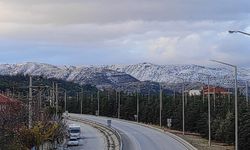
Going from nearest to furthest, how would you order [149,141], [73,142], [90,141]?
[73,142] → [149,141] → [90,141]

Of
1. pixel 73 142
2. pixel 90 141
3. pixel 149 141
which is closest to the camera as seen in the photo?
pixel 73 142

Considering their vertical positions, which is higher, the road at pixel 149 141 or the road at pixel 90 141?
the road at pixel 149 141

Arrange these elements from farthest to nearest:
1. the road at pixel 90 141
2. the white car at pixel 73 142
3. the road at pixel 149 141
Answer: the white car at pixel 73 142 < the road at pixel 90 141 < the road at pixel 149 141

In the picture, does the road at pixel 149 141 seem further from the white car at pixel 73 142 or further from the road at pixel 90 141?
the white car at pixel 73 142

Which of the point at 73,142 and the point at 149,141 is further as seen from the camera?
the point at 149,141

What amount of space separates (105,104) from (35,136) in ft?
380

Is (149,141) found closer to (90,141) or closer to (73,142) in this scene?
(90,141)

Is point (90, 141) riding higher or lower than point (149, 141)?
lower

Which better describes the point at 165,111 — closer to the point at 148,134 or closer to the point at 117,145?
the point at 148,134

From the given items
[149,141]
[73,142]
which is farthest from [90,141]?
[149,141]

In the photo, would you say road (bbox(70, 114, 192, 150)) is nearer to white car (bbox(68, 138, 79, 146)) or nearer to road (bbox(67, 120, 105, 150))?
road (bbox(67, 120, 105, 150))

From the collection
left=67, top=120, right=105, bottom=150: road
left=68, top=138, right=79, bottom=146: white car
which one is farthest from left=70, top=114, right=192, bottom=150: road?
left=68, top=138, right=79, bottom=146: white car

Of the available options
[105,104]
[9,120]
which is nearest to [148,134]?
[9,120]

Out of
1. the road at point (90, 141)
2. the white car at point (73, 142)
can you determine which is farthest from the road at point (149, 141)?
the white car at point (73, 142)
